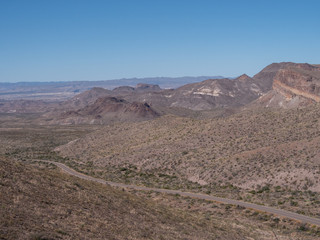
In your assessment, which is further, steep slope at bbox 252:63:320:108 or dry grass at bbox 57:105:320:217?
steep slope at bbox 252:63:320:108

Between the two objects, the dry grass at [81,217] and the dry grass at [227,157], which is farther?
the dry grass at [227,157]

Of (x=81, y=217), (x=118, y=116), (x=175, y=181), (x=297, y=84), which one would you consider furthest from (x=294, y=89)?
(x=81, y=217)

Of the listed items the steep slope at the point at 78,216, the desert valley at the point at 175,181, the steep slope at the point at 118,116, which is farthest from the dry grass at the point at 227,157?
the steep slope at the point at 118,116

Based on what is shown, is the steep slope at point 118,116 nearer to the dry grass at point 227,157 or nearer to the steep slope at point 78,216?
the dry grass at point 227,157

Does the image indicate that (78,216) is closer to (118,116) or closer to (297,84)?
(297,84)

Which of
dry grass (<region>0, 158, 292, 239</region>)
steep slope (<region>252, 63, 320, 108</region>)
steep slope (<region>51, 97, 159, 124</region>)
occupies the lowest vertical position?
steep slope (<region>51, 97, 159, 124</region>)

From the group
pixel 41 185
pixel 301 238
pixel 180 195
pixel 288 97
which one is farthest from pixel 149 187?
pixel 288 97

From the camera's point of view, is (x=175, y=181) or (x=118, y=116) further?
(x=118, y=116)

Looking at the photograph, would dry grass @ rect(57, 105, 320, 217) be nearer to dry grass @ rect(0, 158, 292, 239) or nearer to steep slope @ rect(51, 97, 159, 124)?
dry grass @ rect(0, 158, 292, 239)

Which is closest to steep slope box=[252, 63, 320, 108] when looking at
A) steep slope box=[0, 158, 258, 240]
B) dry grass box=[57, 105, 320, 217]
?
dry grass box=[57, 105, 320, 217]
